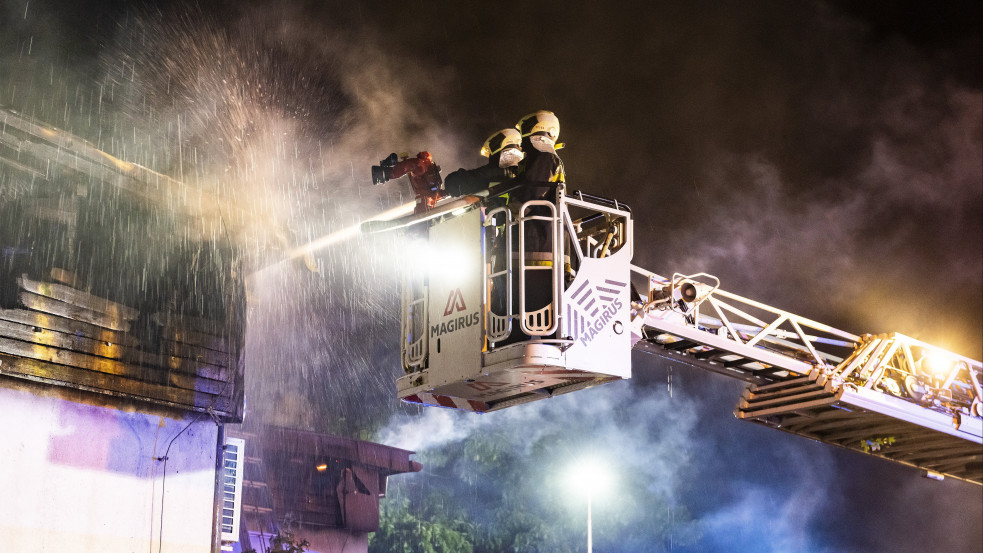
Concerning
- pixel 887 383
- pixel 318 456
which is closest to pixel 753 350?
pixel 887 383

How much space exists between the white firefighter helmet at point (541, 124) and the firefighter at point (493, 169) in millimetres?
138

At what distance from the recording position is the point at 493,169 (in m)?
7.48

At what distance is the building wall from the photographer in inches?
371

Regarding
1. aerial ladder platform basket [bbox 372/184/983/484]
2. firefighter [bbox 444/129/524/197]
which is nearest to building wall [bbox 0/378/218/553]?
aerial ladder platform basket [bbox 372/184/983/484]

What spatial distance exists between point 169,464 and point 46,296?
234 centimetres

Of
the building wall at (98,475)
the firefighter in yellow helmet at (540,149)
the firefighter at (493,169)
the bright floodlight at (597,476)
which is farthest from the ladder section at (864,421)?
the bright floodlight at (597,476)

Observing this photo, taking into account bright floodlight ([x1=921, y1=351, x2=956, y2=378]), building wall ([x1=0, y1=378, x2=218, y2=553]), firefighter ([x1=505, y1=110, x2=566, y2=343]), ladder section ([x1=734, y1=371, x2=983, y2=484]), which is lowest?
building wall ([x1=0, y1=378, x2=218, y2=553])

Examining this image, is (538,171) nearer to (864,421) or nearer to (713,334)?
(713,334)

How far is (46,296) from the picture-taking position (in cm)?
999

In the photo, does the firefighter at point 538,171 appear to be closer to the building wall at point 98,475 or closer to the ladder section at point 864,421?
the ladder section at point 864,421

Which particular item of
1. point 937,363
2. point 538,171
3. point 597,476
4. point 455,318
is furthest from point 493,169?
point 597,476

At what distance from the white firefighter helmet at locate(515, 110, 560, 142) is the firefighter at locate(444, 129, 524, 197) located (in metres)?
0.14

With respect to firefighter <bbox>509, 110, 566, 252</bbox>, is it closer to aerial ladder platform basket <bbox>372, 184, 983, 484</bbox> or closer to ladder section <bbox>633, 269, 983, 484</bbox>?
aerial ladder platform basket <bbox>372, 184, 983, 484</bbox>

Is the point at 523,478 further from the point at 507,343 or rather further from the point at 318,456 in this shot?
the point at 507,343
